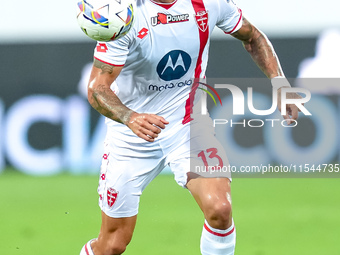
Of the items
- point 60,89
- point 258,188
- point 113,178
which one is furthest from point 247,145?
point 113,178

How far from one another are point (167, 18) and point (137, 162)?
3.40ft

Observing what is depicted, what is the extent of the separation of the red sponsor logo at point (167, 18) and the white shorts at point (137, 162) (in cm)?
77

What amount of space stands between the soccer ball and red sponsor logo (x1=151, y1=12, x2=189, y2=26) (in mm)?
478

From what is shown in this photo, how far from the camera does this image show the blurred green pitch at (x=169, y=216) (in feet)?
20.8

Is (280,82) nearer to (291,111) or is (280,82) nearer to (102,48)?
(291,111)

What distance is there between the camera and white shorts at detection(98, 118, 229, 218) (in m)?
5.24

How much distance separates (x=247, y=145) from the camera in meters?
8.84

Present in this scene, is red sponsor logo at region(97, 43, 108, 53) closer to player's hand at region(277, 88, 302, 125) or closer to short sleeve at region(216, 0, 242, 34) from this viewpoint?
short sleeve at region(216, 0, 242, 34)

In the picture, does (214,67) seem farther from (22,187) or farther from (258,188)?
(22,187)

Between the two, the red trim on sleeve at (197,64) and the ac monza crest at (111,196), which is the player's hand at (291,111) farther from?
the ac monza crest at (111,196)

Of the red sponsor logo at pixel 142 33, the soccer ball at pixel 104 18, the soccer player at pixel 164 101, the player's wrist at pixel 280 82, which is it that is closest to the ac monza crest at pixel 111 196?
the soccer player at pixel 164 101

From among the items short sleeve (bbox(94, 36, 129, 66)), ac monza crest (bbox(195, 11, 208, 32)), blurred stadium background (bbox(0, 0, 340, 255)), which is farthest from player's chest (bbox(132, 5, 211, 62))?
blurred stadium background (bbox(0, 0, 340, 255))

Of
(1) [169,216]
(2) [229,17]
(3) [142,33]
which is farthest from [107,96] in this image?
(1) [169,216]

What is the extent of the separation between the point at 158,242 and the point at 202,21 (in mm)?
2174
